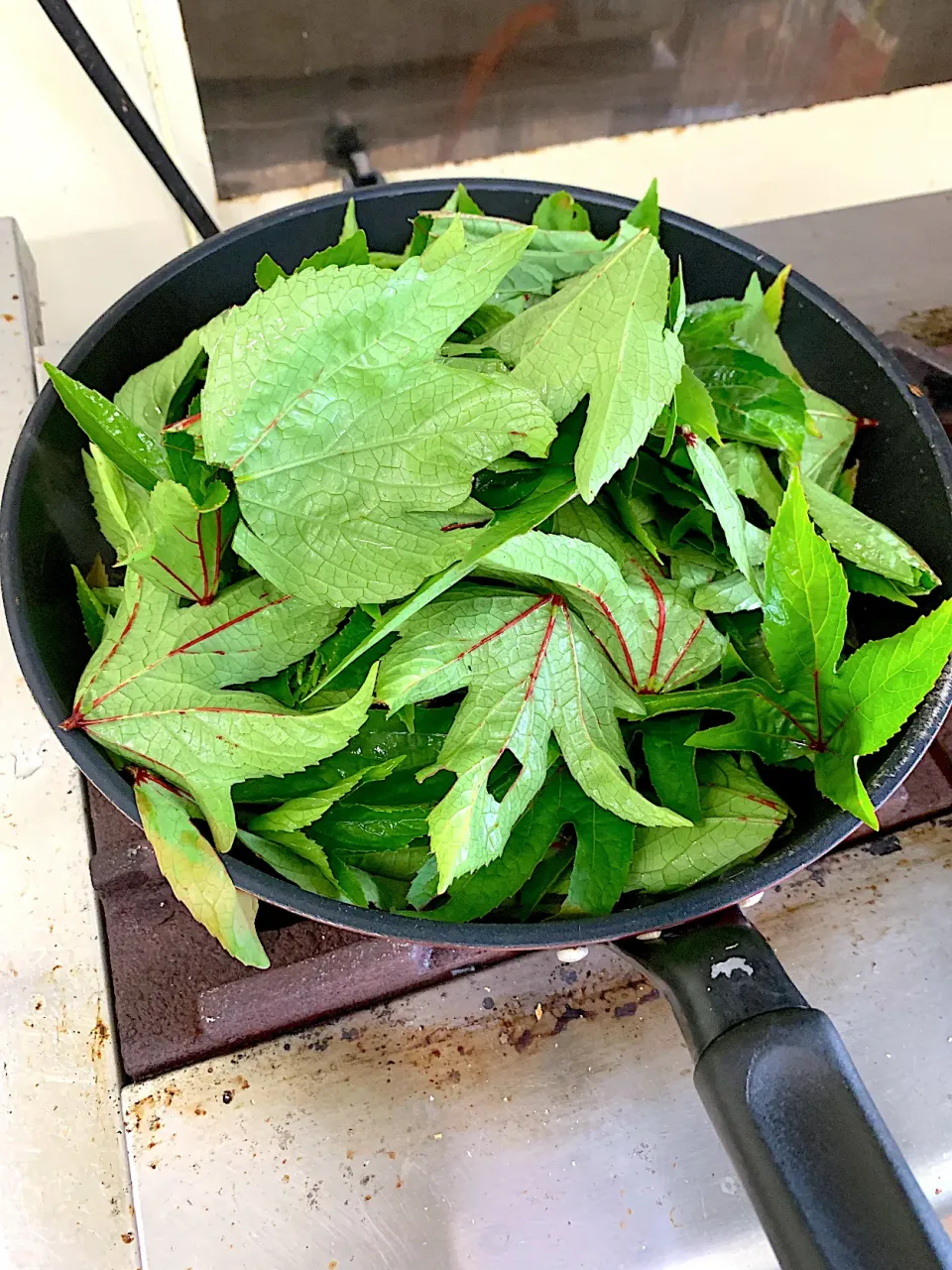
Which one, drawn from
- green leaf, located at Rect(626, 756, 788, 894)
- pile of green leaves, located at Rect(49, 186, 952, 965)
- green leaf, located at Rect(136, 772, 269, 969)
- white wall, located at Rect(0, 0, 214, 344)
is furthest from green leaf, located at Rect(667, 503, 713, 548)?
white wall, located at Rect(0, 0, 214, 344)

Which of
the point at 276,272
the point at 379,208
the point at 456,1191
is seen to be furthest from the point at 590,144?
the point at 456,1191

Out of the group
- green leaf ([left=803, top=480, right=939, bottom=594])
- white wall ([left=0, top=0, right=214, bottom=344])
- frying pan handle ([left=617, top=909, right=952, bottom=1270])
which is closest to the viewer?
frying pan handle ([left=617, top=909, right=952, bottom=1270])

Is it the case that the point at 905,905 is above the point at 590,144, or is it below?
below

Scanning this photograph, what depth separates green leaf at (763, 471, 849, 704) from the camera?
34 cm

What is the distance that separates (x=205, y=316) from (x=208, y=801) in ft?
0.89

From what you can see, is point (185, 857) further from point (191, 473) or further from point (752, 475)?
point (752, 475)

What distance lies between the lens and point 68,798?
513 mm

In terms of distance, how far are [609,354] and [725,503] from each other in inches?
2.8

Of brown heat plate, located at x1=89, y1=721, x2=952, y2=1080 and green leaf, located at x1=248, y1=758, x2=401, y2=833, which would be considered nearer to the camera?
green leaf, located at x1=248, y1=758, x2=401, y2=833

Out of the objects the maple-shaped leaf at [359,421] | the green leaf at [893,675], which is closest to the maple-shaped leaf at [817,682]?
the green leaf at [893,675]

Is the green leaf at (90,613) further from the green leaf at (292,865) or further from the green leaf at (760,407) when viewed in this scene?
the green leaf at (760,407)

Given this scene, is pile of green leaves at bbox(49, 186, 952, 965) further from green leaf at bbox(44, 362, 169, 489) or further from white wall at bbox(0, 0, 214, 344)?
white wall at bbox(0, 0, 214, 344)

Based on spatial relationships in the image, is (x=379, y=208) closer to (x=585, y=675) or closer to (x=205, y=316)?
(x=205, y=316)

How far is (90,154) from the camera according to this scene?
2.06 ft
